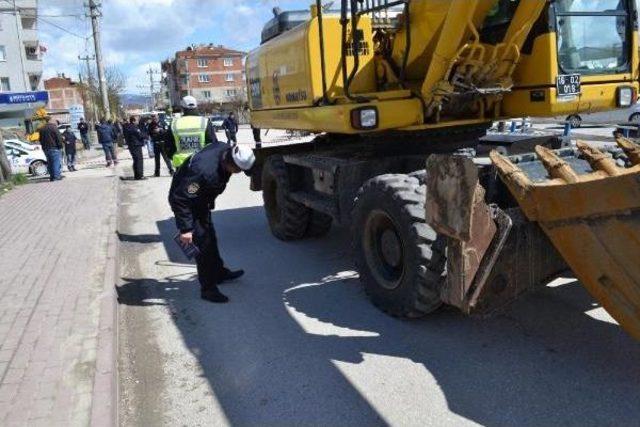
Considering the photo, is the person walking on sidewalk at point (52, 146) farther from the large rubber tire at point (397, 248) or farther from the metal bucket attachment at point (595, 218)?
the metal bucket attachment at point (595, 218)

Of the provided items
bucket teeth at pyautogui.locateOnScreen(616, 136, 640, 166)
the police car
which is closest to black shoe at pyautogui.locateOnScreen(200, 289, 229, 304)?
bucket teeth at pyautogui.locateOnScreen(616, 136, 640, 166)

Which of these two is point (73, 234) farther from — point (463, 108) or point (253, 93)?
point (463, 108)

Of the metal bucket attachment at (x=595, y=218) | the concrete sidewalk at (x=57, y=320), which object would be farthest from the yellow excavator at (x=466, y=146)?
the concrete sidewalk at (x=57, y=320)

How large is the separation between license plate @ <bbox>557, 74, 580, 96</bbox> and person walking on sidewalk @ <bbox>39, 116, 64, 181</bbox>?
14644mm

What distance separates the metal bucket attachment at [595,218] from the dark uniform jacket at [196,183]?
261 centimetres

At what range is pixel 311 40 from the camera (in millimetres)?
5770

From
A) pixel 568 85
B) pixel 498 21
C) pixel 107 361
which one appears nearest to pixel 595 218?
pixel 568 85

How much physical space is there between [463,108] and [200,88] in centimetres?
11765

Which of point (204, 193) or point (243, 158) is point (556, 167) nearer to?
point (243, 158)

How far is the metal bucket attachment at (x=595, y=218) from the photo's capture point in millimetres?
3236

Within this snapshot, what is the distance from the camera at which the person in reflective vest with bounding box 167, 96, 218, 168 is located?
6715 millimetres

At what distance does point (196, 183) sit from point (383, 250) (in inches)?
68.7

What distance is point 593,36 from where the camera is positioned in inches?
205

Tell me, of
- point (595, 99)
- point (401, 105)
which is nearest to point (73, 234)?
point (401, 105)
